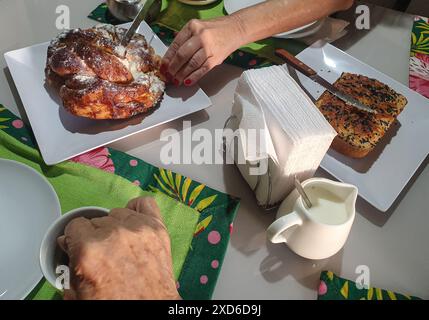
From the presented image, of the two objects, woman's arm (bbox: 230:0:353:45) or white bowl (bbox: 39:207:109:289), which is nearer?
white bowl (bbox: 39:207:109:289)

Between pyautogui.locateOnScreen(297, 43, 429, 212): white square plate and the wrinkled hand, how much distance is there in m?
0.43

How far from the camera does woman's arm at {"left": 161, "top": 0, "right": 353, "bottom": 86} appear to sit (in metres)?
0.87

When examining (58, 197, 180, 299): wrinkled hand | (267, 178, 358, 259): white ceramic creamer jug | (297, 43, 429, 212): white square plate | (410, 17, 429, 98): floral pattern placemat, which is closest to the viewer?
(58, 197, 180, 299): wrinkled hand

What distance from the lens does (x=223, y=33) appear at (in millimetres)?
902

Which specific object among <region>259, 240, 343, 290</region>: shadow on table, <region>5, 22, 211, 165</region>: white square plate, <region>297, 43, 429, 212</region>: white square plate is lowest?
<region>259, 240, 343, 290</region>: shadow on table

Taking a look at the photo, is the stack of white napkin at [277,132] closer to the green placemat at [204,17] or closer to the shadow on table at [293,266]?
the shadow on table at [293,266]

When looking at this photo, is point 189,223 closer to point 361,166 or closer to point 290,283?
point 290,283

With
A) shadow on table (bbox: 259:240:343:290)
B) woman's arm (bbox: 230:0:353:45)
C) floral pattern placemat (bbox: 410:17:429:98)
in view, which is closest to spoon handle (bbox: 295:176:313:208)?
shadow on table (bbox: 259:240:343:290)

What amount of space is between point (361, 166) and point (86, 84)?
0.62 metres

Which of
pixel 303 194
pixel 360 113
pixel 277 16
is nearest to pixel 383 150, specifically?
pixel 360 113

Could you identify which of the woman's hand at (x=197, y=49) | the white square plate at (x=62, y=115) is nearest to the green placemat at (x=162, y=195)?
the white square plate at (x=62, y=115)

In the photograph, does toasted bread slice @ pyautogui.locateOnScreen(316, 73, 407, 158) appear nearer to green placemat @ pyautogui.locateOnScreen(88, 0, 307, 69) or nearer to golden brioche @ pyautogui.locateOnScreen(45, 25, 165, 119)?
green placemat @ pyautogui.locateOnScreen(88, 0, 307, 69)

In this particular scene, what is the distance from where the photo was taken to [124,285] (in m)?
0.48
